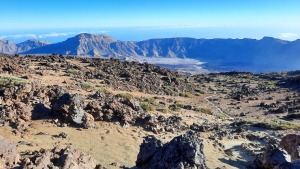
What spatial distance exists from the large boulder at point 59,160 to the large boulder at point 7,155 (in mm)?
483

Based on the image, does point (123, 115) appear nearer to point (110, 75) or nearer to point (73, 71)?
point (73, 71)

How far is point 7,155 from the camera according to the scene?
1090 centimetres

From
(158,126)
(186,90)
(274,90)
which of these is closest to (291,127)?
(158,126)

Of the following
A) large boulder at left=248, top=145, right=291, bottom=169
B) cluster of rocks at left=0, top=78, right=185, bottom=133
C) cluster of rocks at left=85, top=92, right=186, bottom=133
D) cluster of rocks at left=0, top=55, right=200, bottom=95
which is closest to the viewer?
large boulder at left=248, top=145, right=291, bottom=169

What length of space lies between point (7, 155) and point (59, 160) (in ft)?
4.97

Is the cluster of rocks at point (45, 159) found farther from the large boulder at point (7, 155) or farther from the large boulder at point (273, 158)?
the large boulder at point (273, 158)

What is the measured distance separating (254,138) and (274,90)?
3620 centimetres

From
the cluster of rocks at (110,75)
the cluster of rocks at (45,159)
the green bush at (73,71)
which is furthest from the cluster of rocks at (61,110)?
the green bush at (73,71)

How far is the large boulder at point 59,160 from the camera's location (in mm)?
10497

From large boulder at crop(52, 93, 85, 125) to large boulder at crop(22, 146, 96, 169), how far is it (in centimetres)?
558

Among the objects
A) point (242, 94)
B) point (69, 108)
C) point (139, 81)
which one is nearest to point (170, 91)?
point (139, 81)

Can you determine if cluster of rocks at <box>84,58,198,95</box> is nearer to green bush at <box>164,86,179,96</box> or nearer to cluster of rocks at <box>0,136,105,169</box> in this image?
green bush at <box>164,86,179,96</box>

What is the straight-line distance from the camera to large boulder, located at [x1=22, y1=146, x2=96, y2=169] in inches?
413

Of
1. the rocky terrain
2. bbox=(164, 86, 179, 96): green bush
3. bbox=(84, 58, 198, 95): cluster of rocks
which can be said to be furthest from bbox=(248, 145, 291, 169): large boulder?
bbox=(164, 86, 179, 96): green bush
